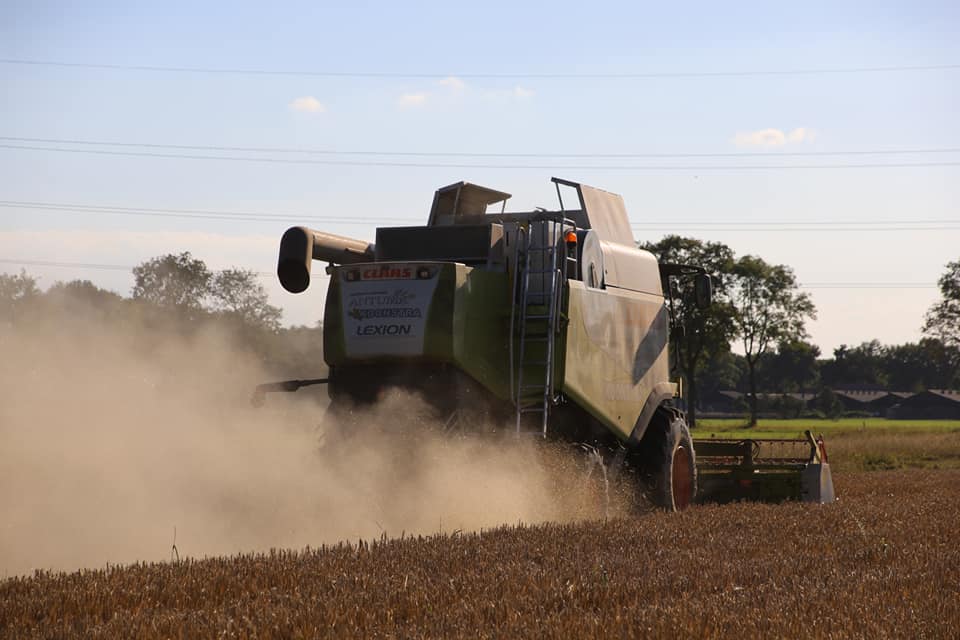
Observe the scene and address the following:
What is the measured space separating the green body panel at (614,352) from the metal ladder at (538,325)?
25 cm

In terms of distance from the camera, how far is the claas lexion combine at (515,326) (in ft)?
34.7

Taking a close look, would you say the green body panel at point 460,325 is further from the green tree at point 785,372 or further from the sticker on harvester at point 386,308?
the green tree at point 785,372

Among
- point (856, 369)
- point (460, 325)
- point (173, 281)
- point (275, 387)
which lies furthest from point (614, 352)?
point (856, 369)

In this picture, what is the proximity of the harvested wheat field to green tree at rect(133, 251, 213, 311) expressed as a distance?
35731 millimetres

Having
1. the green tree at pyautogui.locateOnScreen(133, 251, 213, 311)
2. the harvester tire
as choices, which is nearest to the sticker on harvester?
the harvester tire

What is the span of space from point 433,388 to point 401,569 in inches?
118

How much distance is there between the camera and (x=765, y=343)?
8312cm

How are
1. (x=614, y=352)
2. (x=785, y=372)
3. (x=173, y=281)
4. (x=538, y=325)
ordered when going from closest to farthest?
1. (x=538, y=325)
2. (x=614, y=352)
3. (x=173, y=281)
4. (x=785, y=372)

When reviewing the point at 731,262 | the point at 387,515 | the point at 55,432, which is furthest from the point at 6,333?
the point at 731,262

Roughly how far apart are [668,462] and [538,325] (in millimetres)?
2854

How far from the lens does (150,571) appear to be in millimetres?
7371

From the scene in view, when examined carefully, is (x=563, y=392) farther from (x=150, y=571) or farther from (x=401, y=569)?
(x=150, y=571)

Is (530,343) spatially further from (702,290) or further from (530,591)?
(530,591)

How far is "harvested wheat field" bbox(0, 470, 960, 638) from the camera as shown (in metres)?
6.06
